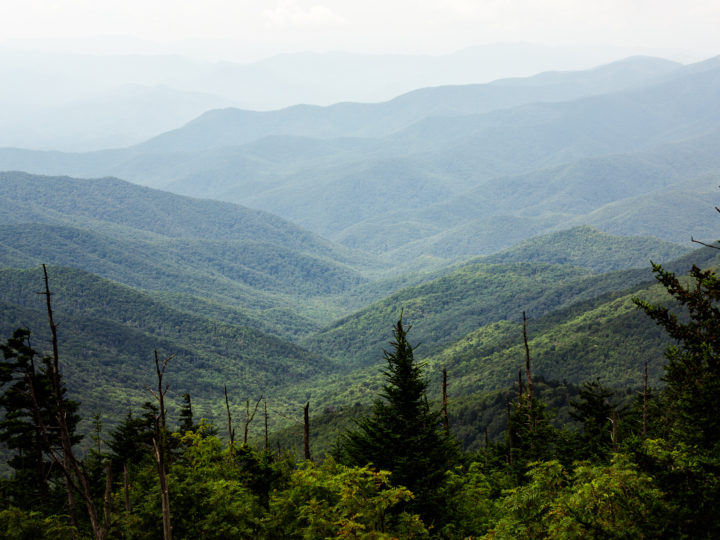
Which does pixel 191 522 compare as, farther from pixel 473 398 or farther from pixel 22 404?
pixel 473 398

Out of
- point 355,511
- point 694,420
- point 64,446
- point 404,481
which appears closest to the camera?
point 694,420

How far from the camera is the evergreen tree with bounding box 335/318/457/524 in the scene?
25812 mm

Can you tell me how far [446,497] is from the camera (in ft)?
87.8

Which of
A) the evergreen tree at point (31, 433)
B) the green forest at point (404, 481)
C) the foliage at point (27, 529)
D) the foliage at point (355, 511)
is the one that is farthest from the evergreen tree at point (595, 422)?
the evergreen tree at point (31, 433)

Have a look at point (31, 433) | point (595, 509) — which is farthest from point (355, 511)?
point (31, 433)

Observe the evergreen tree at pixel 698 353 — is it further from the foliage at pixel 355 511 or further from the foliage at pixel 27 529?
the foliage at pixel 27 529

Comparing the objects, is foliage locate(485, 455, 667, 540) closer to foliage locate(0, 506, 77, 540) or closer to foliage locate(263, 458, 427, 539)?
foliage locate(263, 458, 427, 539)

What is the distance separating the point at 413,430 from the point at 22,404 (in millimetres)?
20761

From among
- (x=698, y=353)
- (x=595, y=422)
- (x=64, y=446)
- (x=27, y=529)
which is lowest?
(x=595, y=422)

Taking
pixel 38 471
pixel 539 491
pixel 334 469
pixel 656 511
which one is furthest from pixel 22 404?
pixel 656 511

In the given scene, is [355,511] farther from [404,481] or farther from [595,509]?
[595,509]

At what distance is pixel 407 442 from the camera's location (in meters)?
26.1

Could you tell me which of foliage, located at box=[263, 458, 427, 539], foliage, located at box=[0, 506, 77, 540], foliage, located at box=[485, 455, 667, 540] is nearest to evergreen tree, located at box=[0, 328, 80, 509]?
foliage, located at box=[0, 506, 77, 540]

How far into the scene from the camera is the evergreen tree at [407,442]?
25.8 metres
